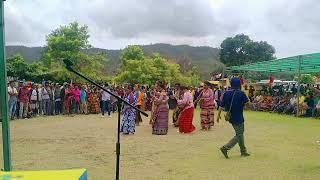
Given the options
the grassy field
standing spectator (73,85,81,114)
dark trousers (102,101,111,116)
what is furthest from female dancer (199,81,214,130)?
standing spectator (73,85,81,114)

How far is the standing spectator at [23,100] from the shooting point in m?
19.8

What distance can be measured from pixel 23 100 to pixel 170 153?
11.0 metres

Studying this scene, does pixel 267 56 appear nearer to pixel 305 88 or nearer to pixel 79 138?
pixel 305 88

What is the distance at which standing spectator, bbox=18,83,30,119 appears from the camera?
1983 centimetres

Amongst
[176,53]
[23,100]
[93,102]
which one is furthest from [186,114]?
[176,53]

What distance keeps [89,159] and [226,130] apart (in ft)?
23.9

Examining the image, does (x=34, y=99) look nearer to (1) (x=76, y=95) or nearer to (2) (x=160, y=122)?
(1) (x=76, y=95)

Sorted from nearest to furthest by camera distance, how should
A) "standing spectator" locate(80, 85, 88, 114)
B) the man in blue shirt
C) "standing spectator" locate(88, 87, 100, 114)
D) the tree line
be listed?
the man in blue shirt
"standing spectator" locate(80, 85, 88, 114)
"standing spectator" locate(88, 87, 100, 114)
the tree line

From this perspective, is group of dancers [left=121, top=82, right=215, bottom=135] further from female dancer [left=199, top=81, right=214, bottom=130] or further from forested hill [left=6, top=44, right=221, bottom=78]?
forested hill [left=6, top=44, right=221, bottom=78]

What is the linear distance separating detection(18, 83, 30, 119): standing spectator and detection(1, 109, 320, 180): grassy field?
4097 millimetres

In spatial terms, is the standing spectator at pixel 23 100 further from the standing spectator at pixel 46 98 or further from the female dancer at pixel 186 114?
the female dancer at pixel 186 114

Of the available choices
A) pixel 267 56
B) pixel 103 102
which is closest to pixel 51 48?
pixel 267 56

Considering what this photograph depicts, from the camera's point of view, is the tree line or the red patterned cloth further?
the tree line

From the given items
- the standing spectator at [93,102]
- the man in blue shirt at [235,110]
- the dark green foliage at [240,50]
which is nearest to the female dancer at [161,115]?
the man in blue shirt at [235,110]
